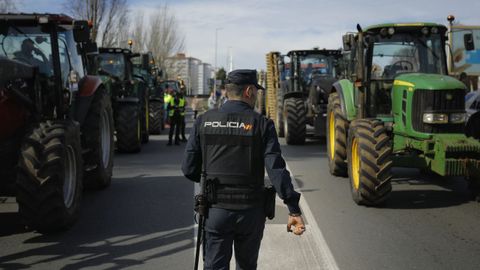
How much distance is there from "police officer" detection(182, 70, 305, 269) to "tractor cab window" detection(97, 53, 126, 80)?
12.7 meters

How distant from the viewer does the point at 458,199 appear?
863 cm

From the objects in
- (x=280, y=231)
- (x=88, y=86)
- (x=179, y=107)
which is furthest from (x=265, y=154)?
(x=179, y=107)

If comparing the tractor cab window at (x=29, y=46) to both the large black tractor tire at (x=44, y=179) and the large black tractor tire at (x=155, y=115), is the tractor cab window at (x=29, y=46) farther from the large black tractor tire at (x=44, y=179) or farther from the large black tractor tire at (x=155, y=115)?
the large black tractor tire at (x=155, y=115)

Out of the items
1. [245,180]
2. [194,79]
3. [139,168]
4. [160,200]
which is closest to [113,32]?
[139,168]

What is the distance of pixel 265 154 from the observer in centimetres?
399

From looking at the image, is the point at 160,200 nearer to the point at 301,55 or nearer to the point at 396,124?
the point at 396,124

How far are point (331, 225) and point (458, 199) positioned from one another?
2599 millimetres

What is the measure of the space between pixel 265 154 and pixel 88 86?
5.44 metres

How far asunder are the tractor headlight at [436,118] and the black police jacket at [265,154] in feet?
16.0

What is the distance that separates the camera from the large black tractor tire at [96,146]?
8.61 meters

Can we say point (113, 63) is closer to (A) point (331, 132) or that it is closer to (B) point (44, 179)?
(A) point (331, 132)

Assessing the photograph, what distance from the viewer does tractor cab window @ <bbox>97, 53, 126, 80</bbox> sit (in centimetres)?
1631

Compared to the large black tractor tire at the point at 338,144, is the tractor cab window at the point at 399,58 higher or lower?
higher

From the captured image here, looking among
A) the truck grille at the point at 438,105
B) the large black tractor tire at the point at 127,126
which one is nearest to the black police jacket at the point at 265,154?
the truck grille at the point at 438,105
